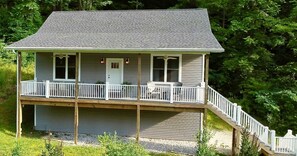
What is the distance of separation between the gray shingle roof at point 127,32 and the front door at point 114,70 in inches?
51.1

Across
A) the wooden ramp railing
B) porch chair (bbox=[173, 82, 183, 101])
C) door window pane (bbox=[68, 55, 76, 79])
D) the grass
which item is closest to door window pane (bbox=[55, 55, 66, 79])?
door window pane (bbox=[68, 55, 76, 79])

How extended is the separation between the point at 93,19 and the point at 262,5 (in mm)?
11398

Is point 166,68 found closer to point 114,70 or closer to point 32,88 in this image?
point 114,70

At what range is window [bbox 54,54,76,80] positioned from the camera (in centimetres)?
1753

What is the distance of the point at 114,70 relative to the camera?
56.2 ft

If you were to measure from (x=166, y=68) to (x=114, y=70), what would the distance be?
2.84 meters

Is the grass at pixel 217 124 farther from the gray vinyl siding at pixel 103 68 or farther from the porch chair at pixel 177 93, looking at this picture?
the gray vinyl siding at pixel 103 68

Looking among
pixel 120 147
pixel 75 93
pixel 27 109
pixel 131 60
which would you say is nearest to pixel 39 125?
pixel 27 109

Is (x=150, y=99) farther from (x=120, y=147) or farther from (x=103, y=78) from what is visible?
(x=120, y=147)

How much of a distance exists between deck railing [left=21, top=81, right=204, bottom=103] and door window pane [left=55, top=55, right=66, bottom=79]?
1290 mm

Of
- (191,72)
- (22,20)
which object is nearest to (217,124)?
(191,72)

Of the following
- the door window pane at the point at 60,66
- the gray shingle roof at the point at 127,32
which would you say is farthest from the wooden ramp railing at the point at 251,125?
the door window pane at the point at 60,66

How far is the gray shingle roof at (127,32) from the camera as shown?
14.8m

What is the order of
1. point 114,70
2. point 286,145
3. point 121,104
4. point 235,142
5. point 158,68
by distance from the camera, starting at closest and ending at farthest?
point 286,145 → point 235,142 → point 121,104 → point 158,68 → point 114,70
